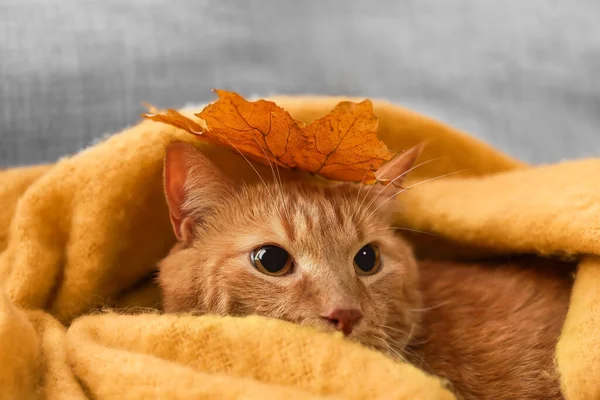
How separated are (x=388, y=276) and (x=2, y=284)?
0.80m

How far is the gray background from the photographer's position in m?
1.96

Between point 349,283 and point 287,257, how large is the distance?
0.13 m

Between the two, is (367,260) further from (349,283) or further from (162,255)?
(162,255)

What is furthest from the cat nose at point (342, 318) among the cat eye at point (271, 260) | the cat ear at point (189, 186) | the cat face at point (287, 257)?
the cat ear at point (189, 186)

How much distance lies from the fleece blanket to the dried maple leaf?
10.3 inches

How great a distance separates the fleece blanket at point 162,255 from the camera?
91 cm

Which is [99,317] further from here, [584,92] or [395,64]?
[584,92]

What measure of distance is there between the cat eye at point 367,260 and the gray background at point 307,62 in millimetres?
1087

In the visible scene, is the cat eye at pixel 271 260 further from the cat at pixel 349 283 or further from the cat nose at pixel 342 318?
the cat nose at pixel 342 318

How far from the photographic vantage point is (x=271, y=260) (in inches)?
44.8

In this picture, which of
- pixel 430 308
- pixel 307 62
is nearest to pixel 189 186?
pixel 430 308

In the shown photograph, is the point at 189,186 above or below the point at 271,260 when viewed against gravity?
above

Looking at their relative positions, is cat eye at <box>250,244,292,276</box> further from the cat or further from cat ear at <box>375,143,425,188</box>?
cat ear at <box>375,143,425,188</box>

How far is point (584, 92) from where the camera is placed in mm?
2594
